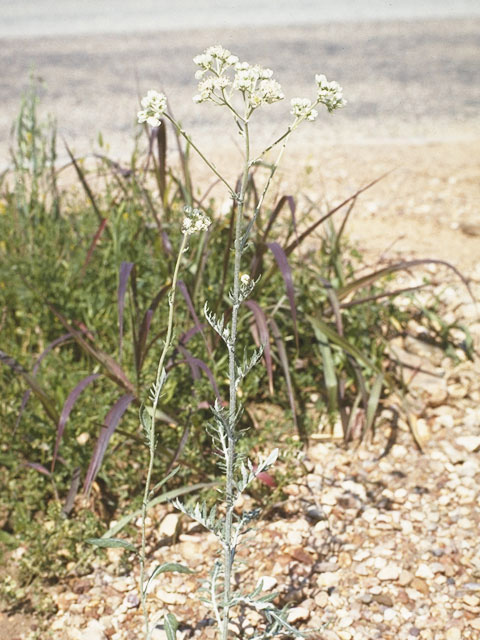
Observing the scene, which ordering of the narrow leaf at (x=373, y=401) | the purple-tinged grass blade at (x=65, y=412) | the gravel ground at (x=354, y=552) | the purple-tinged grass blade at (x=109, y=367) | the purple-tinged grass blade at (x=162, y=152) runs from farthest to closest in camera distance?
the purple-tinged grass blade at (x=162, y=152)
the narrow leaf at (x=373, y=401)
the purple-tinged grass blade at (x=109, y=367)
the purple-tinged grass blade at (x=65, y=412)
the gravel ground at (x=354, y=552)

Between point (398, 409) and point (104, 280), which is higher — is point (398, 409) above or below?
below

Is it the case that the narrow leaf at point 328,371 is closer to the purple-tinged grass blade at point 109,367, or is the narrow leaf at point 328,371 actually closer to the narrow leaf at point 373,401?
the narrow leaf at point 373,401

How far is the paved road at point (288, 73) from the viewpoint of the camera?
704cm

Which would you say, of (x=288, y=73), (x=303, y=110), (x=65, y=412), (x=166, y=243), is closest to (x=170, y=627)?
(x=65, y=412)

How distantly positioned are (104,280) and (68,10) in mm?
12155

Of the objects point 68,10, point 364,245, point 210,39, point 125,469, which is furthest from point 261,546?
point 68,10

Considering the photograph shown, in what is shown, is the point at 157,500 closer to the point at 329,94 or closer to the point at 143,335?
the point at 143,335

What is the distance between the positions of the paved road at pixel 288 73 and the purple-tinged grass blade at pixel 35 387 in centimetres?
353

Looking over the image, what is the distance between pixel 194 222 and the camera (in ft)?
5.29

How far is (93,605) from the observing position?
87.9 inches

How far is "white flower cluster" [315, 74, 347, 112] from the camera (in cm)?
153

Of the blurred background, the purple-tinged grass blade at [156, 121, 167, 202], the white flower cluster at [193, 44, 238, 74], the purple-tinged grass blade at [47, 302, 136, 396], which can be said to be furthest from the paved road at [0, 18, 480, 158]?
the white flower cluster at [193, 44, 238, 74]

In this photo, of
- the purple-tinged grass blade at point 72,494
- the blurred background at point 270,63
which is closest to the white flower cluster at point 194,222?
the purple-tinged grass blade at point 72,494

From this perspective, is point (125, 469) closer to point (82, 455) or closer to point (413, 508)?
point (82, 455)
